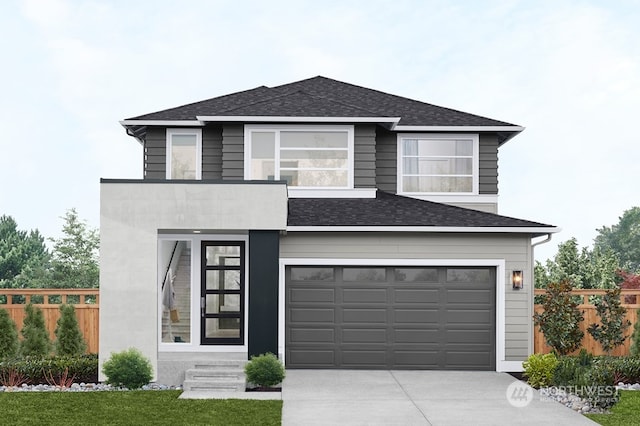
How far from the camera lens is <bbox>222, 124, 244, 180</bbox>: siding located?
60.1ft

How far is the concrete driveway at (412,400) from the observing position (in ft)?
36.7

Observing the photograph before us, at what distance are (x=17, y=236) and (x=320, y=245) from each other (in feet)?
112

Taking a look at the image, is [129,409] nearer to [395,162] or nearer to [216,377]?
[216,377]

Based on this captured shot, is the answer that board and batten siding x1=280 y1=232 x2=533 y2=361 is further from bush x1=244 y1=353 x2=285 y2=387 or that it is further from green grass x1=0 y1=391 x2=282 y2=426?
green grass x1=0 y1=391 x2=282 y2=426

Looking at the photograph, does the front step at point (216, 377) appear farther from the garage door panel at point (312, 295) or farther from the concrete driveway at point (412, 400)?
the garage door panel at point (312, 295)

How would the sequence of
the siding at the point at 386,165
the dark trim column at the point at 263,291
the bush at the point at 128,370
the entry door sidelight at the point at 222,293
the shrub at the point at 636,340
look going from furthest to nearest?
the siding at the point at 386,165 < the shrub at the point at 636,340 < the entry door sidelight at the point at 222,293 < the dark trim column at the point at 263,291 < the bush at the point at 128,370

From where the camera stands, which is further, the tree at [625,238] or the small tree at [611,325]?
the tree at [625,238]

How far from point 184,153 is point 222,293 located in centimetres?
507

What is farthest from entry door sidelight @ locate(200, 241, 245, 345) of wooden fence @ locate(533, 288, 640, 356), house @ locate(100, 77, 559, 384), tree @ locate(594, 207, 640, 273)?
tree @ locate(594, 207, 640, 273)

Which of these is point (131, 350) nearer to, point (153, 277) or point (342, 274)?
point (153, 277)

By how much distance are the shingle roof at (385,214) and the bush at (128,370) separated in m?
4.18

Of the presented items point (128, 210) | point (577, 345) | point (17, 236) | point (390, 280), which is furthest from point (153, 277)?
point (17, 236)

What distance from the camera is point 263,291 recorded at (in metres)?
14.5

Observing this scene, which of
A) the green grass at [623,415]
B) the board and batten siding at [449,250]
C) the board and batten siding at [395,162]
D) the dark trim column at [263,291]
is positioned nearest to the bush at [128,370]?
the dark trim column at [263,291]
